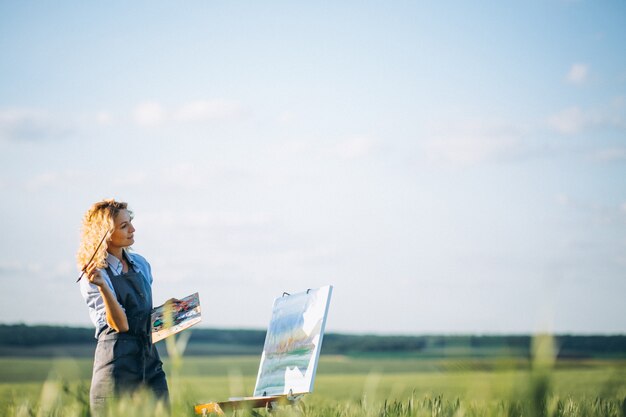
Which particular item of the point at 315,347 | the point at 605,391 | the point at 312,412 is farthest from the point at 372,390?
the point at 315,347

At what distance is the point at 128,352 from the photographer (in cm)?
480

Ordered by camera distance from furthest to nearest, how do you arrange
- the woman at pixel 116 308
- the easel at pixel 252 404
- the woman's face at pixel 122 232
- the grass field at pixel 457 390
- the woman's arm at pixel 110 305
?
1. the woman's face at pixel 122 232
2. the woman at pixel 116 308
3. the woman's arm at pixel 110 305
4. the easel at pixel 252 404
5. the grass field at pixel 457 390

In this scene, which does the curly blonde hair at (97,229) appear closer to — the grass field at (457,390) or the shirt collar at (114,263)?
the shirt collar at (114,263)

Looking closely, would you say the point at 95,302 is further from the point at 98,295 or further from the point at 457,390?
the point at 457,390

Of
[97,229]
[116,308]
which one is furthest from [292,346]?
[97,229]

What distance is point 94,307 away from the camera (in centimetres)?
480

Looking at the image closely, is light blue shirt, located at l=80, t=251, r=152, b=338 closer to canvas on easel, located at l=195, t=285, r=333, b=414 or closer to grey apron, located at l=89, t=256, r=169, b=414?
grey apron, located at l=89, t=256, r=169, b=414

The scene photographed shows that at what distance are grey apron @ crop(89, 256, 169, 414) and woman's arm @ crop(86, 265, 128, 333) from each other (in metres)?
0.14

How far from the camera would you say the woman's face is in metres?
4.91

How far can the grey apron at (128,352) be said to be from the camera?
4.75m

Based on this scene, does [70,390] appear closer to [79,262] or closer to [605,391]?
[605,391]

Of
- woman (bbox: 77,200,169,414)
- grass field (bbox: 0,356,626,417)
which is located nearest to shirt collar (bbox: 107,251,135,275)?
woman (bbox: 77,200,169,414)

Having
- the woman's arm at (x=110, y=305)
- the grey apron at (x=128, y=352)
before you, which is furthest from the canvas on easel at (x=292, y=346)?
the woman's arm at (x=110, y=305)

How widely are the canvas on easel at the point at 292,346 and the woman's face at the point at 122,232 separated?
47.9 inches
